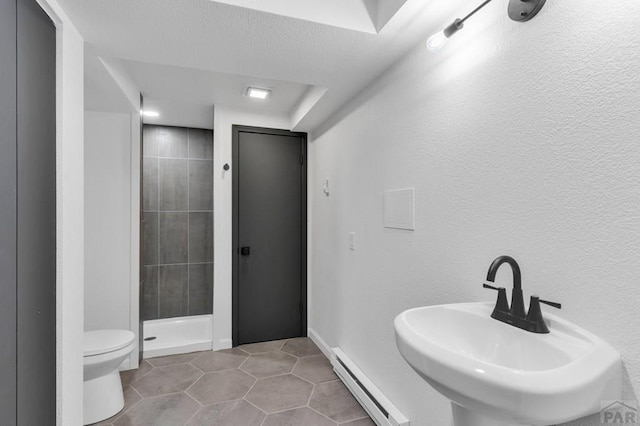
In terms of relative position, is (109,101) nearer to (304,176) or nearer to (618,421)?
(304,176)

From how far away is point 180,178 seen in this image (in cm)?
362

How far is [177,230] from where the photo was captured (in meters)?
3.62

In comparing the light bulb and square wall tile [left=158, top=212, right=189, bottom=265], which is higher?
the light bulb

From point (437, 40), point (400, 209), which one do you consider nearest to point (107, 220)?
point (400, 209)

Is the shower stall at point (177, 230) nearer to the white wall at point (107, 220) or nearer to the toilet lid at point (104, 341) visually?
the white wall at point (107, 220)

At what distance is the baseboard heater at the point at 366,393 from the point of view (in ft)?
5.84

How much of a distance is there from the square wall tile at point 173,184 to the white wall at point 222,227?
32.4 inches

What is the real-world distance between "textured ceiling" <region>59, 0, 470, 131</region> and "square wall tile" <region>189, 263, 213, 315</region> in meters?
2.49

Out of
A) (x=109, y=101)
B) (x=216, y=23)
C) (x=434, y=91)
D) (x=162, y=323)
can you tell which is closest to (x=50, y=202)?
(x=216, y=23)

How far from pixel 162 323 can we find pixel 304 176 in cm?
222

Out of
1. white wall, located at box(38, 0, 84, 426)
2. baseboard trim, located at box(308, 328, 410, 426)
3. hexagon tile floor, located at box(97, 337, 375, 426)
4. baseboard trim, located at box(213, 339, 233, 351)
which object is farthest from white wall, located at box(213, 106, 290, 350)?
white wall, located at box(38, 0, 84, 426)

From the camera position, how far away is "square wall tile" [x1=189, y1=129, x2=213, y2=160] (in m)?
3.67

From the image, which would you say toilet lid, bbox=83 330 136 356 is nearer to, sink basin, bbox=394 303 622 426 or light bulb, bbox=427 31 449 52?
sink basin, bbox=394 303 622 426

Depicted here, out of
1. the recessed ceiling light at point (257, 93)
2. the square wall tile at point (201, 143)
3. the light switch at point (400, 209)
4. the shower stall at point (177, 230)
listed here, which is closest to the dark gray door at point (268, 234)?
the recessed ceiling light at point (257, 93)
